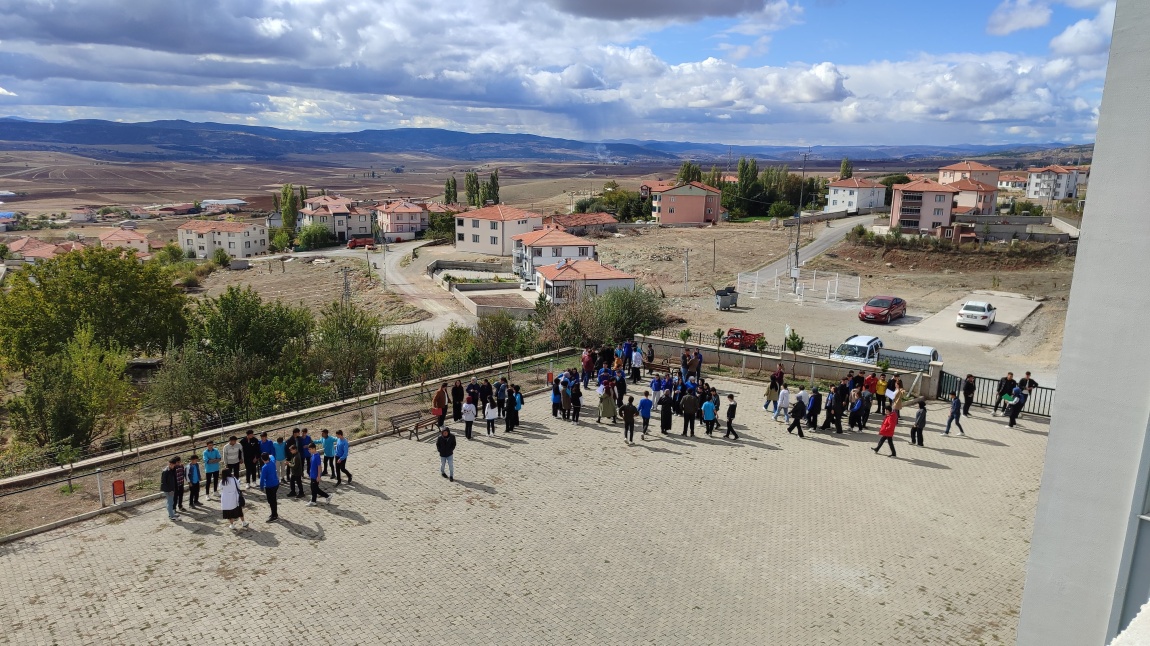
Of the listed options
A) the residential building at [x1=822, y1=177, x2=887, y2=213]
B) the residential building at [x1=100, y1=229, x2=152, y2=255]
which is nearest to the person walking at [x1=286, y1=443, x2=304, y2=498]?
the residential building at [x1=822, y1=177, x2=887, y2=213]

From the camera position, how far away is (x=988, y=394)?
2189cm

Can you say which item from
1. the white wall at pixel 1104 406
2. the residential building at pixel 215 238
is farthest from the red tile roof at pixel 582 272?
the residential building at pixel 215 238

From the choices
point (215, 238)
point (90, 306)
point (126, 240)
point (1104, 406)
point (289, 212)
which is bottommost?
point (126, 240)

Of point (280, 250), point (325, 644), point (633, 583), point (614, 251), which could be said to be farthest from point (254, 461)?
point (280, 250)

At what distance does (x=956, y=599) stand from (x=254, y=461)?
40.8 ft

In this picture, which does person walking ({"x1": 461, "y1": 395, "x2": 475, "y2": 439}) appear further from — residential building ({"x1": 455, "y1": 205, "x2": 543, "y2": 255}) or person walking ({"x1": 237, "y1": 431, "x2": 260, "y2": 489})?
residential building ({"x1": 455, "y1": 205, "x2": 543, "y2": 255})

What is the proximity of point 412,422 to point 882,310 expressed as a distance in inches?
1077

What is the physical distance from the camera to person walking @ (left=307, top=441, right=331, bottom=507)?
13711mm

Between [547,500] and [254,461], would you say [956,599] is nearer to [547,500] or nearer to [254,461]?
[547,500]

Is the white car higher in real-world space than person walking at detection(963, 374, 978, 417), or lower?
lower

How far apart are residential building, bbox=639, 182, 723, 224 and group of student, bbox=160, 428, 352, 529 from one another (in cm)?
7647

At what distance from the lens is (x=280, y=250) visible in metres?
97.9

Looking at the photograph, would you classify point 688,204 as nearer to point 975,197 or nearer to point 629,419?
point 975,197

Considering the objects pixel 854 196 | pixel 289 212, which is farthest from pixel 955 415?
pixel 289 212
